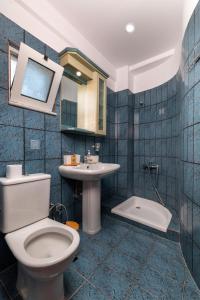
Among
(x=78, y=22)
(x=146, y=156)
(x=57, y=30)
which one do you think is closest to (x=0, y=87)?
(x=57, y=30)

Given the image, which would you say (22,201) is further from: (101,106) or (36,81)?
(101,106)

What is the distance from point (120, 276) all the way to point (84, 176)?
81 centimetres

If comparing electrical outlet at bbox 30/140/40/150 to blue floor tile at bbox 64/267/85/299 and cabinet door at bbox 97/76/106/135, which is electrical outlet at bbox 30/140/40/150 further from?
blue floor tile at bbox 64/267/85/299

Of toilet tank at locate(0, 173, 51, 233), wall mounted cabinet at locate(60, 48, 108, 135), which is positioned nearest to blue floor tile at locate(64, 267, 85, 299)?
toilet tank at locate(0, 173, 51, 233)

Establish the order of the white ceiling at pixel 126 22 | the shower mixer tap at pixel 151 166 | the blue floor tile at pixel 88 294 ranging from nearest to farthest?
the blue floor tile at pixel 88 294 < the white ceiling at pixel 126 22 < the shower mixer tap at pixel 151 166

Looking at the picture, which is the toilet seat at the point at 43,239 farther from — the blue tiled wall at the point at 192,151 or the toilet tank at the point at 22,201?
the blue tiled wall at the point at 192,151

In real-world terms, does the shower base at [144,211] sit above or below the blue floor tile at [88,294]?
above

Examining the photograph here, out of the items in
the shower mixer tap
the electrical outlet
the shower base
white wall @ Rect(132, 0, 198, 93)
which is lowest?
the shower base

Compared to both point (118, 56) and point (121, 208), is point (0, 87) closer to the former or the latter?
point (118, 56)

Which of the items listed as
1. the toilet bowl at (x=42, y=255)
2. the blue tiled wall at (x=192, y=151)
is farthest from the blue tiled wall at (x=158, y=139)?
the toilet bowl at (x=42, y=255)

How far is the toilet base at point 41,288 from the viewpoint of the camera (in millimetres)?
829

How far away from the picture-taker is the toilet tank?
981mm

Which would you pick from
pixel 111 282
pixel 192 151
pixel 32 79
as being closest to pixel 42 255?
pixel 111 282

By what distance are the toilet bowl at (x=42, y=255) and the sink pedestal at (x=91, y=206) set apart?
0.54m
